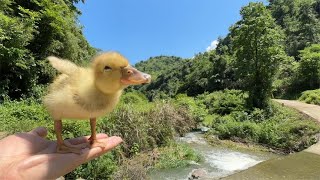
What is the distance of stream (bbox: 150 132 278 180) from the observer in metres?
10.0

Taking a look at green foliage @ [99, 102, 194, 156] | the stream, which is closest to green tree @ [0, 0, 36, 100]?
green foliage @ [99, 102, 194, 156]

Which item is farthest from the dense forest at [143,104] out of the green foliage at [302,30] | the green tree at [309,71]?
the green foliage at [302,30]

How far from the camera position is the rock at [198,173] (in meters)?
9.69

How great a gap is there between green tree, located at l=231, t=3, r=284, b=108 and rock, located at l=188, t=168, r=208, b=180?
9.38m

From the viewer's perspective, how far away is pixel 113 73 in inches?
68.4

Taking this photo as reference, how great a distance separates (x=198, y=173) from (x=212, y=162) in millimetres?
1742

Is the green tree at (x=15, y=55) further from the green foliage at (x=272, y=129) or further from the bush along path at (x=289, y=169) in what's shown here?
the bush along path at (x=289, y=169)

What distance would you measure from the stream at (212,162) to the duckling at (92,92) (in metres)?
7.93

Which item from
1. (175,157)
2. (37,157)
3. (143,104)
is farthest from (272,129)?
(37,157)

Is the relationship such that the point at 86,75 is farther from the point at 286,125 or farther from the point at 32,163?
the point at 286,125

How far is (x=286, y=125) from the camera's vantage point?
14.8 meters

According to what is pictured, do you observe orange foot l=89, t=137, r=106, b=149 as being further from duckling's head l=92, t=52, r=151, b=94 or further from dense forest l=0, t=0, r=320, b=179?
dense forest l=0, t=0, r=320, b=179

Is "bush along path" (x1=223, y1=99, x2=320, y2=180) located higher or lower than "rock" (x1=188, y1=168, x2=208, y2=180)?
higher

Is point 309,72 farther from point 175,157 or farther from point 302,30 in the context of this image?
point 175,157
